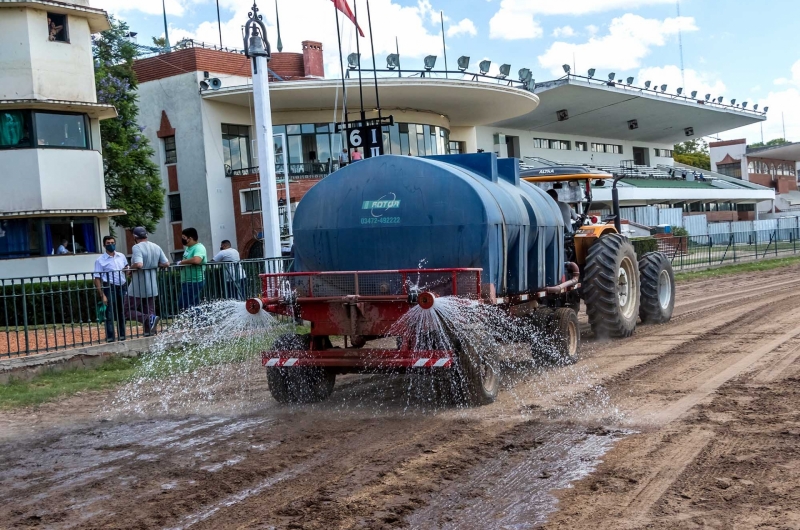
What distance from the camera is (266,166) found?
16422 mm

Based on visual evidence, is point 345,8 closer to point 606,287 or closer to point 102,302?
point 102,302

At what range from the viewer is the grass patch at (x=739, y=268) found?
26.6 metres

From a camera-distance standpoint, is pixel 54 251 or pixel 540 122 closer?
pixel 54 251

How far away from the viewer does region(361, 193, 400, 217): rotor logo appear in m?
8.43

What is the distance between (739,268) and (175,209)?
21.8 meters

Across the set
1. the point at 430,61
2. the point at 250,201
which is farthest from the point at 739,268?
the point at 250,201

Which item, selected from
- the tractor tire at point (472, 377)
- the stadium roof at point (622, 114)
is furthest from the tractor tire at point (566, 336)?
the stadium roof at point (622, 114)

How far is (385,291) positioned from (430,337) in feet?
2.16

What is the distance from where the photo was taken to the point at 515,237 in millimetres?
8930

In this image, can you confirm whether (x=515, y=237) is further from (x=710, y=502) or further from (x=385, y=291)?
(x=710, y=502)

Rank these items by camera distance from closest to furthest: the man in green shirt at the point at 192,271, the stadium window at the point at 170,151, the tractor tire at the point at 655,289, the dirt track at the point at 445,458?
the dirt track at the point at 445,458, the man in green shirt at the point at 192,271, the tractor tire at the point at 655,289, the stadium window at the point at 170,151

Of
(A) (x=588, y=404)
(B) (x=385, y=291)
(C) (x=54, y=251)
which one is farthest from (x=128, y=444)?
(C) (x=54, y=251)

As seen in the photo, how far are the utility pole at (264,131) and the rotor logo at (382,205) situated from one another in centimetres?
794

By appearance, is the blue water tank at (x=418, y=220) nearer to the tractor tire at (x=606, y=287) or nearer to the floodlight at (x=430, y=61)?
the tractor tire at (x=606, y=287)
